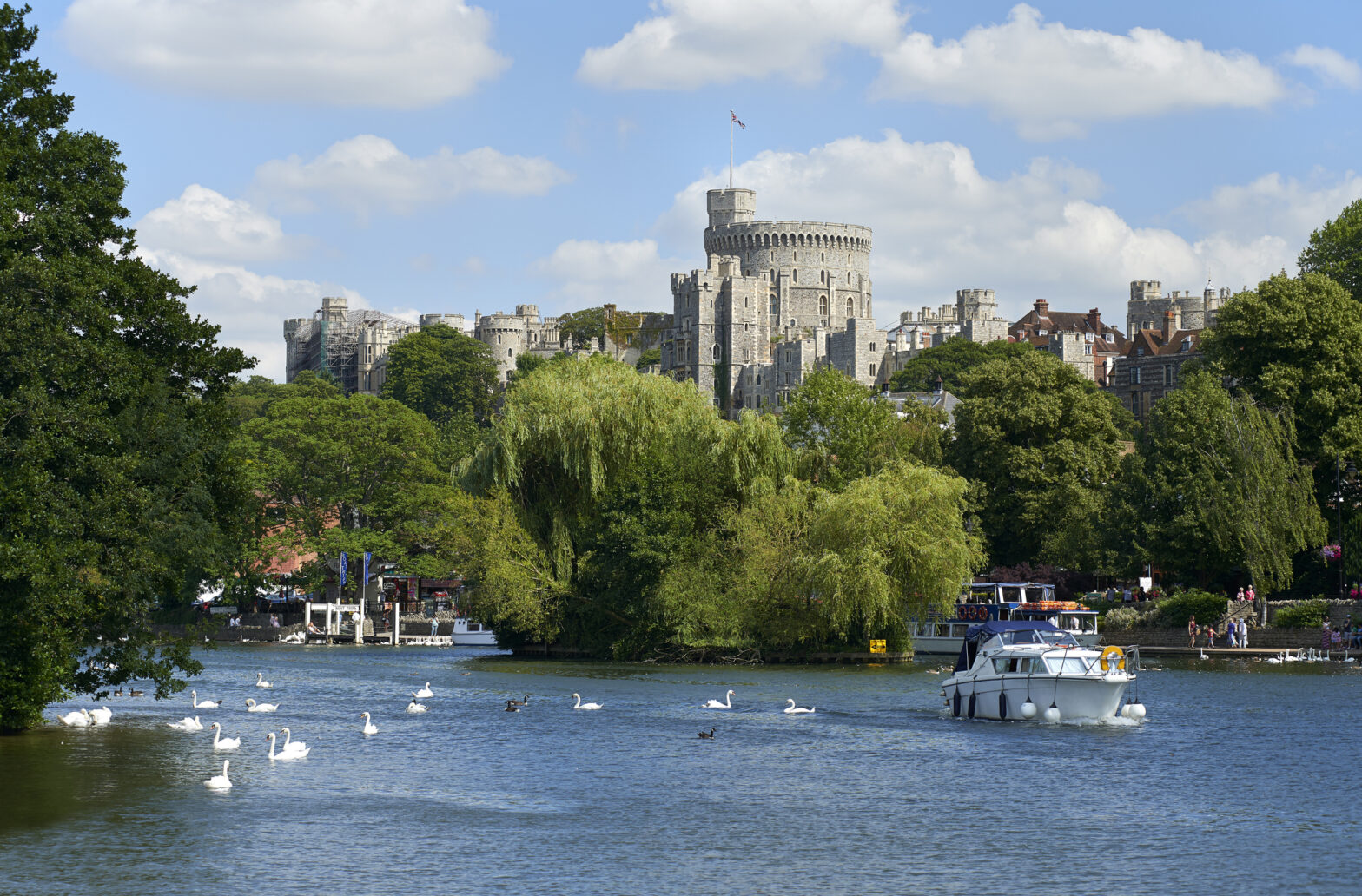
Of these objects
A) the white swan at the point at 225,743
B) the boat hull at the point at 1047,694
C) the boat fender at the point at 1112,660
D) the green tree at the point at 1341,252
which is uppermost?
the green tree at the point at 1341,252

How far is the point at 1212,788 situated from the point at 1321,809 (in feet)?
8.46

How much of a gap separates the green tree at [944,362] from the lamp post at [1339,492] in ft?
317

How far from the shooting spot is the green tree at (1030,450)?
3206 inches

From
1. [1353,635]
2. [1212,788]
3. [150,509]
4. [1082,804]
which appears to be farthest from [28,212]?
[1353,635]

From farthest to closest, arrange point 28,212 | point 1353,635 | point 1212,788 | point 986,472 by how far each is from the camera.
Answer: point 986,472, point 1353,635, point 28,212, point 1212,788

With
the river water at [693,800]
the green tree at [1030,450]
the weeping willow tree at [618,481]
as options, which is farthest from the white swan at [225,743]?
the green tree at [1030,450]

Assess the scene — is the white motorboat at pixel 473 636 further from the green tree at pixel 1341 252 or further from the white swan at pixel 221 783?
the white swan at pixel 221 783

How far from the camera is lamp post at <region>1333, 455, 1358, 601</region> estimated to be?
68.0 metres

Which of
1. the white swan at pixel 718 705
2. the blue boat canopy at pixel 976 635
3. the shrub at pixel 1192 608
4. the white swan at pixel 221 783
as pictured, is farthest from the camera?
the shrub at pixel 1192 608

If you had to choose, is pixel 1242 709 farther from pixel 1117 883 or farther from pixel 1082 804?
pixel 1117 883

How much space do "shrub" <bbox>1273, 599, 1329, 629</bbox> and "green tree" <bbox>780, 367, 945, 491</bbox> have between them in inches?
749

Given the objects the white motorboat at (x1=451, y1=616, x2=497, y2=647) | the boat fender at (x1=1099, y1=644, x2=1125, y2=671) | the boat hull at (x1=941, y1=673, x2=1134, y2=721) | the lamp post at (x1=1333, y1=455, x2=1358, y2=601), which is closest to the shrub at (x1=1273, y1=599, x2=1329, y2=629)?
the lamp post at (x1=1333, y1=455, x2=1358, y2=601)

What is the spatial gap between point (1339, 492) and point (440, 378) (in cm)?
12996

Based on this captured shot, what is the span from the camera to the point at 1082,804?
29094 millimetres
